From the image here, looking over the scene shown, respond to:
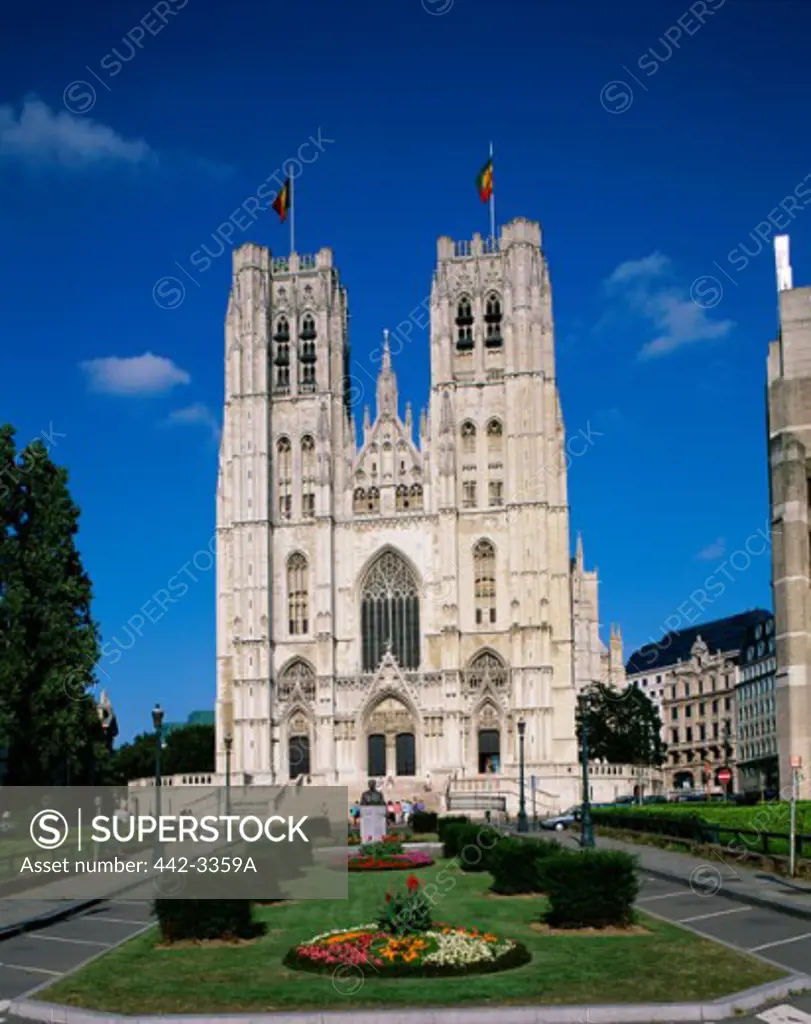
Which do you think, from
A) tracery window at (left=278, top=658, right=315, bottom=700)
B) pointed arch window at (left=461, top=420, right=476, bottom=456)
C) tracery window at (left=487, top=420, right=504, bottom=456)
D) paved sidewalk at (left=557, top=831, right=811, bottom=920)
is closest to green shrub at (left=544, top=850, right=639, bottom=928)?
paved sidewalk at (left=557, top=831, right=811, bottom=920)

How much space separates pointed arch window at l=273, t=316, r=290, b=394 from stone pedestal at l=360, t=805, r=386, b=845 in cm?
4421

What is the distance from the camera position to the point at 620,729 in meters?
85.6

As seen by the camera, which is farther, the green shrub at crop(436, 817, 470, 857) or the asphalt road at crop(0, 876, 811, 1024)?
the green shrub at crop(436, 817, 470, 857)

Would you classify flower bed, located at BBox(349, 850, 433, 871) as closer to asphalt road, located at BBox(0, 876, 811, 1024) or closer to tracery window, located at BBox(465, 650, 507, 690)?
asphalt road, located at BBox(0, 876, 811, 1024)

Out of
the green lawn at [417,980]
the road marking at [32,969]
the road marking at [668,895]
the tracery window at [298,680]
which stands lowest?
the road marking at [668,895]

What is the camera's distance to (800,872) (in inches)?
1016

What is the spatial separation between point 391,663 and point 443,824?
37392 millimetres

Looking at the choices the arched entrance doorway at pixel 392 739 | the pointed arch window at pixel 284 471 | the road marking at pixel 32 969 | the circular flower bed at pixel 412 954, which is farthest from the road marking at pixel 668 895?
the pointed arch window at pixel 284 471

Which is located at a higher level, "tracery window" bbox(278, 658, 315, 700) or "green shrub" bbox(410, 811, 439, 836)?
"tracery window" bbox(278, 658, 315, 700)

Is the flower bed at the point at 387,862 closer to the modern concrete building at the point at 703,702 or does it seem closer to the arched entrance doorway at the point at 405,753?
the arched entrance doorway at the point at 405,753

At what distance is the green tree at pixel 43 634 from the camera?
136ft

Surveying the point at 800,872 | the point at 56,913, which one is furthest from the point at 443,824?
the point at 56,913

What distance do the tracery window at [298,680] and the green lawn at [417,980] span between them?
57.0 m

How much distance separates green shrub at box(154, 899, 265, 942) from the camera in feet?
61.2
